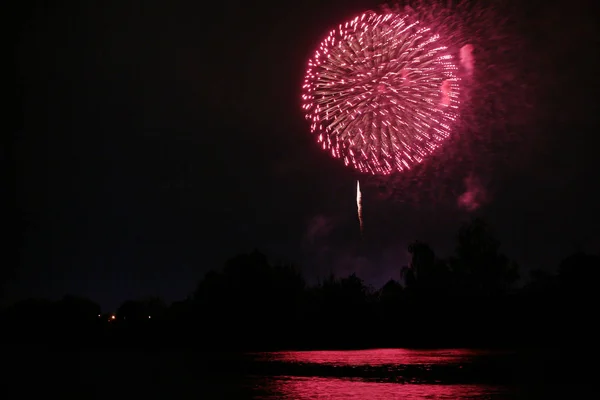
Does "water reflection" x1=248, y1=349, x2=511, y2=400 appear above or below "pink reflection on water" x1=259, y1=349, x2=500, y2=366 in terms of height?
below

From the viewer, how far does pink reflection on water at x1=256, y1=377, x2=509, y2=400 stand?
16.4 meters

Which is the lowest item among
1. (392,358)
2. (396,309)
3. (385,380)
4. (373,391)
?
(373,391)

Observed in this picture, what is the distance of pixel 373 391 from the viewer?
17.7 meters

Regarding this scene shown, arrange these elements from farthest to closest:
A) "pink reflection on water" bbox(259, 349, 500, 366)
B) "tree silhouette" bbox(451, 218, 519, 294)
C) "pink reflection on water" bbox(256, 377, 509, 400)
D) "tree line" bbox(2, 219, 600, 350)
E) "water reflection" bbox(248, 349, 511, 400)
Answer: "tree silhouette" bbox(451, 218, 519, 294)
"tree line" bbox(2, 219, 600, 350)
"pink reflection on water" bbox(259, 349, 500, 366)
"water reflection" bbox(248, 349, 511, 400)
"pink reflection on water" bbox(256, 377, 509, 400)

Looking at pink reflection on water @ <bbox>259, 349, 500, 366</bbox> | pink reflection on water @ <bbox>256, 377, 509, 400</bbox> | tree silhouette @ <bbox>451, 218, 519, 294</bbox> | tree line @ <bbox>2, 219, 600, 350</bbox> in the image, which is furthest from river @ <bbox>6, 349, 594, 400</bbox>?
tree silhouette @ <bbox>451, 218, 519, 294</bbox>

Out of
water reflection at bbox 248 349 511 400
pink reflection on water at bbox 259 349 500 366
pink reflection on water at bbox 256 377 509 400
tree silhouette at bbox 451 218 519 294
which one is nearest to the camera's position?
pink reflection on water at bbox 256 377 509 400

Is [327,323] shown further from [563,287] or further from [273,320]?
[563,287]

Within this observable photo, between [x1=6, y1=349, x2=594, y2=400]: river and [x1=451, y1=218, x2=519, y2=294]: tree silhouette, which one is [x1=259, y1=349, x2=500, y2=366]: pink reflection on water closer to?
[x1=6, y1=349, x2=594, y2=400]: river

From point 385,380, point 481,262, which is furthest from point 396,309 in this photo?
point 385,380

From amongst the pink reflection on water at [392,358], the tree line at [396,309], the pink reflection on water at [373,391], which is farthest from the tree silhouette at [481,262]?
the pink reflection on water at [373,391]

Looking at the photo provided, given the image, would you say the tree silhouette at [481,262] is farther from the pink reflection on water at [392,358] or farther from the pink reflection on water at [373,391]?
the pink reflection on water at [373,391]

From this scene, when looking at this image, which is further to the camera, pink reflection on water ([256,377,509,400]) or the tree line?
the tree line

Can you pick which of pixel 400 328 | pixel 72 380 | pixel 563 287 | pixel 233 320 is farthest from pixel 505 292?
pixel 72 380

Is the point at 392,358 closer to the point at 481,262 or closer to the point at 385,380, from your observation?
the point at 385,380
